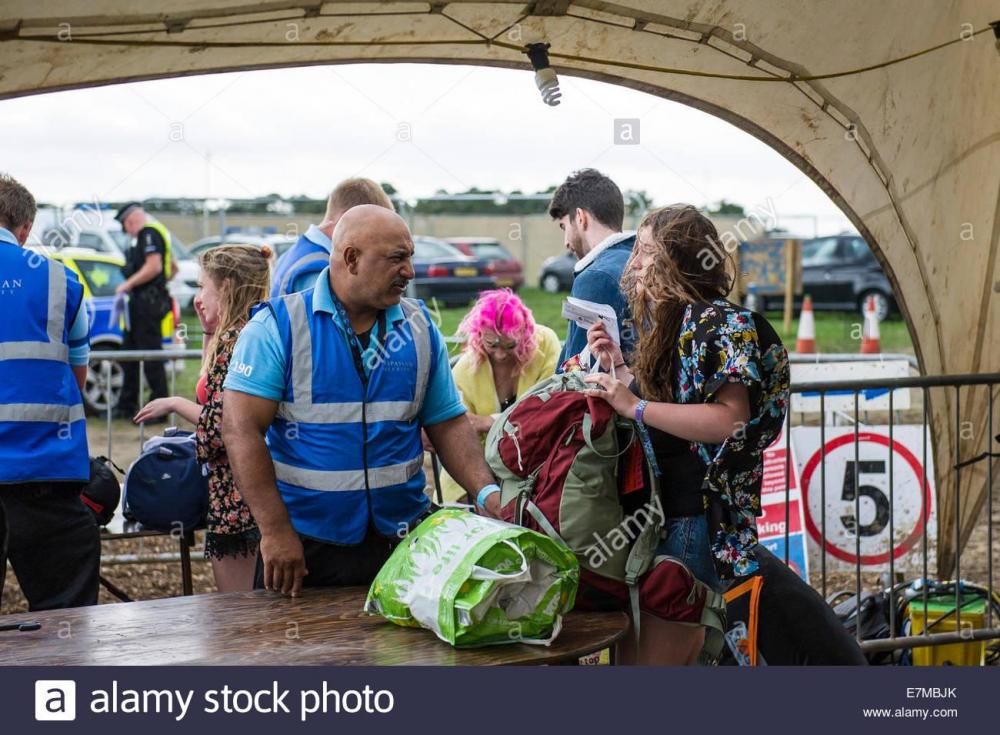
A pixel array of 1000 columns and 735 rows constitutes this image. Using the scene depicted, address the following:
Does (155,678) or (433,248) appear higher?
(433,248)

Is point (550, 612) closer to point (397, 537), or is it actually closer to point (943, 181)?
point (397, 537)

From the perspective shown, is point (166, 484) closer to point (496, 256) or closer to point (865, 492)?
point (865, 492)

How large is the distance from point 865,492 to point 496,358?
8.40ft

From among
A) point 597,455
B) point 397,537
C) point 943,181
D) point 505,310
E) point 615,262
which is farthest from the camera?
point 943,181

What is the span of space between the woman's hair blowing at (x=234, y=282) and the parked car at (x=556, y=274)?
61.7 feet

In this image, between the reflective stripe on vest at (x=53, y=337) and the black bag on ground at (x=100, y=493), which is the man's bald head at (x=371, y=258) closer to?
the reflective stripe on vest at (x=53, y=337)

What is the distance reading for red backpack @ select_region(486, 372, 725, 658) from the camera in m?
3.01

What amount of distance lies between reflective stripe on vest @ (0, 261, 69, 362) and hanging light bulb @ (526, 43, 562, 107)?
6.69ft

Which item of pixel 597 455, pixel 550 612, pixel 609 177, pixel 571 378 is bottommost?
pixel 550 612

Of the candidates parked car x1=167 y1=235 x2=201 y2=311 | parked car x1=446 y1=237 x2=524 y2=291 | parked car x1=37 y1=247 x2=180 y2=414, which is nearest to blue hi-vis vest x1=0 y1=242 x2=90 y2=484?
parked car x1=37 y1=247 x2=180 y2=414

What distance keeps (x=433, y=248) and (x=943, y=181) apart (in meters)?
14.1

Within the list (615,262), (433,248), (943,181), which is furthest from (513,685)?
(433,248)

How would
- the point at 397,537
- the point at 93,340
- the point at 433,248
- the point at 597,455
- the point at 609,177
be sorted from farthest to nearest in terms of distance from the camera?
1. the point at 433,248
2. the point at 93,340
3. the point at 609,177
4. the point at 397,537
5. the point at 597,455

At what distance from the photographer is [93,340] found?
1239 centimetres
